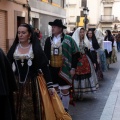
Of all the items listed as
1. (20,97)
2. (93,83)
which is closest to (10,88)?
(20,97)

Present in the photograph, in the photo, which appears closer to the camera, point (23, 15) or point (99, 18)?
point (23, 15)

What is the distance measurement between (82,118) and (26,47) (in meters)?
1.80

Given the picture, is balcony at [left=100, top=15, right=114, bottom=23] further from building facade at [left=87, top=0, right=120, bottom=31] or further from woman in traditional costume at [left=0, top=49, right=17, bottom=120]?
woman in traditional costume at [left=0, top=49, right=17, bottom=120]

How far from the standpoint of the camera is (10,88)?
10.9 feet

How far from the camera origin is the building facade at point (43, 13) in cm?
2023

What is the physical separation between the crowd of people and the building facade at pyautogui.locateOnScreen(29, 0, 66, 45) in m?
13.0

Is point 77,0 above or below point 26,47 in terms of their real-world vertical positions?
above

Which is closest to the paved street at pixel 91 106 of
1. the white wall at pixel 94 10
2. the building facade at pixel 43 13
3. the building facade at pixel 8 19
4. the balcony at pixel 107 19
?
the building facade at pixel 8 19

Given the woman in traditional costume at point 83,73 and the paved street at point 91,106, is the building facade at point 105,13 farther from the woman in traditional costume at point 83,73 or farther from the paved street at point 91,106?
the woman in traditional costume at point 83,73

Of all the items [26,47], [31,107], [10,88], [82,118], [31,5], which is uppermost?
[31,5]

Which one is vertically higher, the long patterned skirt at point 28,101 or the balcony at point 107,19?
the balcony at point 107,19

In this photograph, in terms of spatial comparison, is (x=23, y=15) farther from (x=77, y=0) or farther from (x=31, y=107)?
(x=77, y=0)

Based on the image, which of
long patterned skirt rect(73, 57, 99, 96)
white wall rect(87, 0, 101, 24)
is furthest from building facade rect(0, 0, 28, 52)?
white wall rect(87, 0, 101, 24)

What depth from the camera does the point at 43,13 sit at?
71.8 feet
